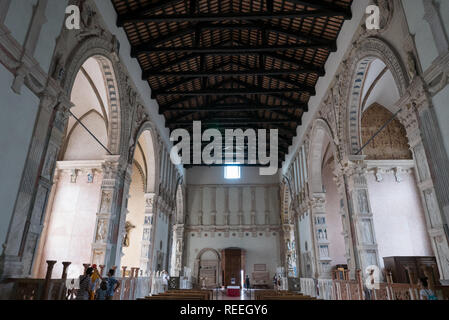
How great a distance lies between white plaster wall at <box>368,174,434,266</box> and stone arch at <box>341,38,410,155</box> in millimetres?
2889

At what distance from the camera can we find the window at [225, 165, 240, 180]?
26.0 metres

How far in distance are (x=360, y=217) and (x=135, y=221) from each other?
40.2 ft

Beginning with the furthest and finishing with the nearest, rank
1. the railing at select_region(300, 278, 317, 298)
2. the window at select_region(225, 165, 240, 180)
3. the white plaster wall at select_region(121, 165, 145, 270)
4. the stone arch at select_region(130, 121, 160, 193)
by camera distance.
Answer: the window at select_region(225, 165, 240, 180) < the white plaster wall at select_region(121, 165, 145, 270) < the stone arch at select_region(130, 121, 160, 193) < the railing at select_region(300, 278, 317, 298)

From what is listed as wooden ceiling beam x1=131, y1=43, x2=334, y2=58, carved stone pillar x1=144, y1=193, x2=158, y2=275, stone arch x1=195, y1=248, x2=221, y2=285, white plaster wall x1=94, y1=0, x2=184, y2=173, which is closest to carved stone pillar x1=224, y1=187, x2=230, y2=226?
stone arch x1=195, y1=248, x2=221, y2=285

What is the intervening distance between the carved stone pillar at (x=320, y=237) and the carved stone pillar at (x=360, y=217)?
4.28 metres

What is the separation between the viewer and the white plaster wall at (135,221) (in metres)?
16.4

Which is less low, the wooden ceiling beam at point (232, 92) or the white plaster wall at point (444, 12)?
the wooden ceiling beam at point (232, 92)

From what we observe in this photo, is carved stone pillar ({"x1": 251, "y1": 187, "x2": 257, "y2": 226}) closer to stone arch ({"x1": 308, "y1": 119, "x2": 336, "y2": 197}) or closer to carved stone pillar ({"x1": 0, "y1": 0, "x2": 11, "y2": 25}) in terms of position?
stone arch ({"x1": 308, "y1": 119, "x2": 336, "y2": 197})

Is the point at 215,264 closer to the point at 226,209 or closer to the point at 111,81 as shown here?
the point at 226,209

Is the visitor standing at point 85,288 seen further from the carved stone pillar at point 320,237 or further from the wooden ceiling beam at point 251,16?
the carved stone pillar at point 320,237

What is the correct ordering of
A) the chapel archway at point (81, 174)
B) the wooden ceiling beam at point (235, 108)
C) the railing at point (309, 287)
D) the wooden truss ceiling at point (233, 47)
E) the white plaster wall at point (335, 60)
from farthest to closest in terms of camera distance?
the wooden ceiling beam at point (235, 108)
the railing at point (309, 287)
the chapel archway at point (81, 174)
the wooden truss ceiling at point (233, 47)
the white plaster wall at point (335, 60)

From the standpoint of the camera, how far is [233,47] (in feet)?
37.0

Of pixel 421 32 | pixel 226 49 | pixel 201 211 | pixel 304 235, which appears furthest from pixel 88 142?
pixel 201 211

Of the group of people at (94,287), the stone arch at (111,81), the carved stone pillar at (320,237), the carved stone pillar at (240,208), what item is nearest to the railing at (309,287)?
the carved stone pillar at (320,237)
